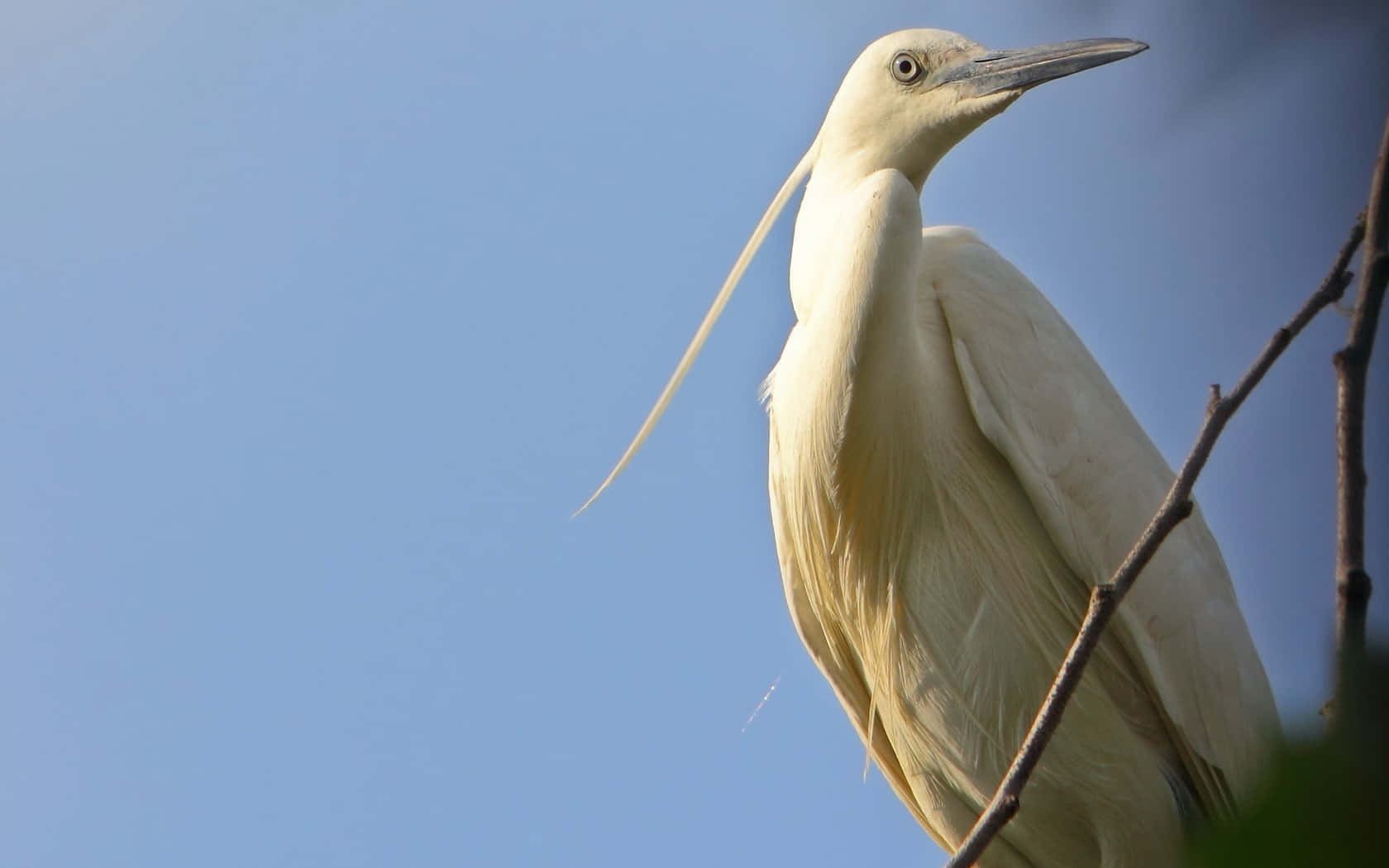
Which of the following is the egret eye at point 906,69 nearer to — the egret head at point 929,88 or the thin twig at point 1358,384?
the egret head at point 929,88

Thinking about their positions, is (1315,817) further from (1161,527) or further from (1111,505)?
(1111,505)

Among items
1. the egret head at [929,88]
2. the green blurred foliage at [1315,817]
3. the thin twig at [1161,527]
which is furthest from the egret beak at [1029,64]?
the green blurred foliage at [1315,817]

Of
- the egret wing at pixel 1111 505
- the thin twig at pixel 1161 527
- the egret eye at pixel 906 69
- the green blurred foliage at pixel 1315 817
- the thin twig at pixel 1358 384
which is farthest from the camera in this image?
the egret eye at pixel 906 69

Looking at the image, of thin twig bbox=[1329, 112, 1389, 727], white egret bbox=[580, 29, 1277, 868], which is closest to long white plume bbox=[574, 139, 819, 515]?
white egret bbox=[580, 29, 1277, 868]

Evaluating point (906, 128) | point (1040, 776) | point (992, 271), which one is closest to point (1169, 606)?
point (1040, 776)

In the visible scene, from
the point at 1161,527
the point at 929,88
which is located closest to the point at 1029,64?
the point at 929,88

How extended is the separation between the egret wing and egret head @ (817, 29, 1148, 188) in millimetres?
234

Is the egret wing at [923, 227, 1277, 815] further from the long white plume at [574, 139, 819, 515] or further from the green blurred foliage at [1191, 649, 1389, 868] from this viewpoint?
the green blurred foliage at [1191, 649, 1389, 868]

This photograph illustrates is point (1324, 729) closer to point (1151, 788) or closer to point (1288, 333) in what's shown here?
point (1288, 333)

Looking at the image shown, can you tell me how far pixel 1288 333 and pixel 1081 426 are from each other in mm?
1028

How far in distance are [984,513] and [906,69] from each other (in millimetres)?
698

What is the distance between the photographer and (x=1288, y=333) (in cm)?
117

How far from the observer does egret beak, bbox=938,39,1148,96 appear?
212 centimetres

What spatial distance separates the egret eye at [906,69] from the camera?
7.21ft
